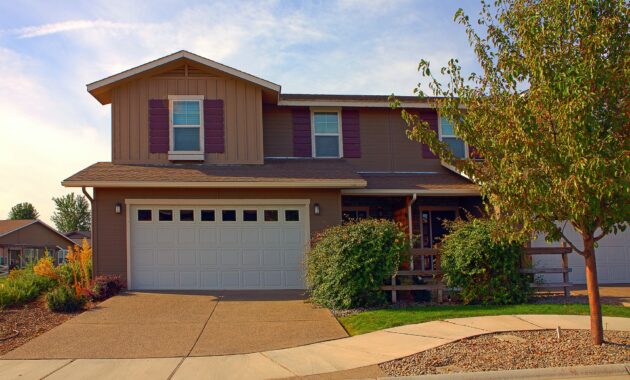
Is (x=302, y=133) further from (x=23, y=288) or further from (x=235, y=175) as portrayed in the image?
(x=23, y=288)

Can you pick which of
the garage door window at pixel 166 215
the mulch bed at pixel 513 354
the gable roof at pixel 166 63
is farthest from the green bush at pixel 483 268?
the gable roof at pixel 166 63

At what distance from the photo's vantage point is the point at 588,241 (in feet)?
27.3

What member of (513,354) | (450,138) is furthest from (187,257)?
(513,354)

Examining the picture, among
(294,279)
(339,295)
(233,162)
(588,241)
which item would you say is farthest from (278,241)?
(588,241)

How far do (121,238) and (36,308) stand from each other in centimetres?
289

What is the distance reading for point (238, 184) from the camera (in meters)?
14.7

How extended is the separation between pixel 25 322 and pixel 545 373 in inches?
359

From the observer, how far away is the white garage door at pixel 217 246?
1505 centimetres

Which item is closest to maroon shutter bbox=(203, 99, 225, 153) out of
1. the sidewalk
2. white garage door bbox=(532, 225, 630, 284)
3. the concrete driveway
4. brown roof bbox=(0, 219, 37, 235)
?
the concrete driveway

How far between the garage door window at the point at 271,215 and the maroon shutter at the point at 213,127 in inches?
89.9

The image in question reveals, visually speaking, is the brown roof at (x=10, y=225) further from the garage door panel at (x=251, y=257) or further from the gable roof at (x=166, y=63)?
the garage door panel at (x=251, y=257)

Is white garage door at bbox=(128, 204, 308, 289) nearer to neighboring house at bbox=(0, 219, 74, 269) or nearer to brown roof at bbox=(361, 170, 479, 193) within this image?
brown roof at bbox=(361, 170, 479, 193)

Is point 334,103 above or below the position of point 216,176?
above

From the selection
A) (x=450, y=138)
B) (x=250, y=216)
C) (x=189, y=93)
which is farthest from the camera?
(x=450, y=138)
